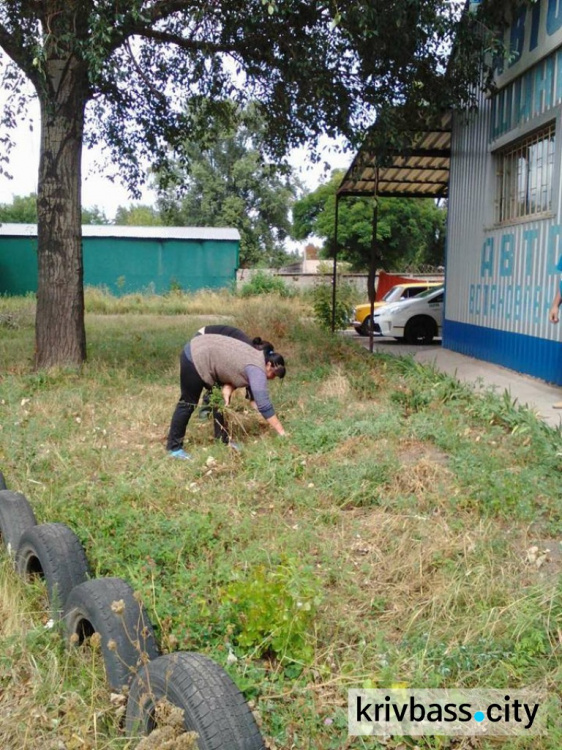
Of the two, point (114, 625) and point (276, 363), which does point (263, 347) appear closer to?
point (276, 363)

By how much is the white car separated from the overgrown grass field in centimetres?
851

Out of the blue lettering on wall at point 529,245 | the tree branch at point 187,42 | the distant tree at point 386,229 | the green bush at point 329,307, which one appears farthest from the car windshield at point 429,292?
the distant tree at point 386,229

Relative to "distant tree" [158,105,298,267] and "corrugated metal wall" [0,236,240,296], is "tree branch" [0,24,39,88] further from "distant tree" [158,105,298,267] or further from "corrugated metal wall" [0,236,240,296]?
"distant tree" [158,105,298,267]

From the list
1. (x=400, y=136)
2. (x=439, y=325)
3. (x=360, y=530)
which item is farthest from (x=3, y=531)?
(x=439, y=325)

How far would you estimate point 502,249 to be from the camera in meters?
9.85

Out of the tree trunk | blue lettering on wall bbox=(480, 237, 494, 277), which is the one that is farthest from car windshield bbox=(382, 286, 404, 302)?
the tree trunk

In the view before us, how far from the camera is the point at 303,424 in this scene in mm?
6574

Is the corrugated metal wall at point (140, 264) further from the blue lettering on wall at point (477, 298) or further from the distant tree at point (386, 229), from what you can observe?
the blue lettering on wall at point (477, 298)

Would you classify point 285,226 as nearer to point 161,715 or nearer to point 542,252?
point 542,252

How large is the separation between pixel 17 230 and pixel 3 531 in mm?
25759

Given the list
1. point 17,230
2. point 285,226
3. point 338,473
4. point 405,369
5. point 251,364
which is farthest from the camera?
point 285,226

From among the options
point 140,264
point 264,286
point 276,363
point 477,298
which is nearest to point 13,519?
point 276,363

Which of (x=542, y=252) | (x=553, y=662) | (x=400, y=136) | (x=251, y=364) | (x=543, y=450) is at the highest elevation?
(x=400, y=136)

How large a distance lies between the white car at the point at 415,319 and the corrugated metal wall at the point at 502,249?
385 cm
